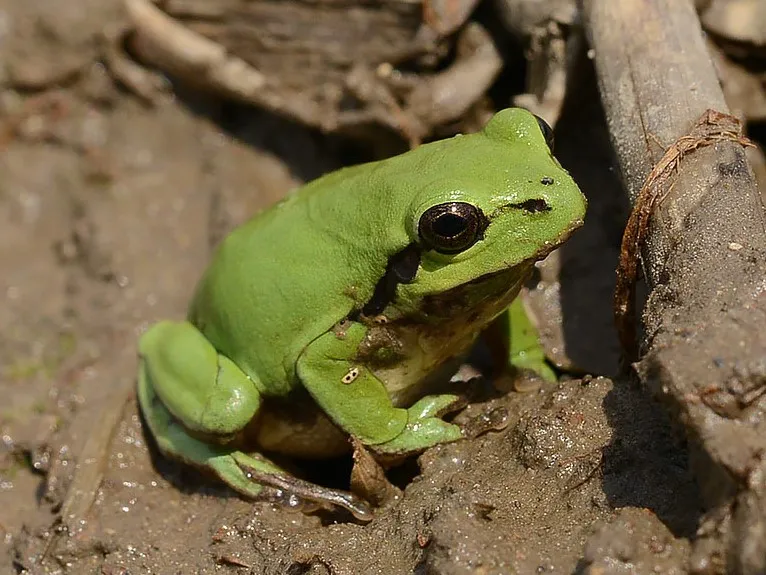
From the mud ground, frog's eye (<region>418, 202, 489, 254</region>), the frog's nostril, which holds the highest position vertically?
the frog's nostril

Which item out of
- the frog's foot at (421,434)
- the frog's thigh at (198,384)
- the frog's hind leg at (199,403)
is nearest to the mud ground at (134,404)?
the frog's foot at (421,434)

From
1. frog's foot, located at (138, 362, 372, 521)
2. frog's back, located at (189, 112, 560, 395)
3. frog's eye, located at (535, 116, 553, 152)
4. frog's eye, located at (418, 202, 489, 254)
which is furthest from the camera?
frog's foot, located at (138, 362, 372, 521)

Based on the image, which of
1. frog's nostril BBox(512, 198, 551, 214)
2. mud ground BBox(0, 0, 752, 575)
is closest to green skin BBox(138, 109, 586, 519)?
frog's nostril BBox(512, 198, 551, 214)

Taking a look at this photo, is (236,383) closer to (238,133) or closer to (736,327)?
(736,327)

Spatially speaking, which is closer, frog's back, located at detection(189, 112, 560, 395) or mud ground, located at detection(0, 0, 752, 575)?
mud ground, located at detection(0, 0, 752, 575)

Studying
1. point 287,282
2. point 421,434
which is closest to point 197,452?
point 287,282

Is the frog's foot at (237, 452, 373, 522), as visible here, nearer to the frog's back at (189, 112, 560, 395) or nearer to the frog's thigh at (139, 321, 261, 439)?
the frog's thigh at (139, 321, 261, 439)

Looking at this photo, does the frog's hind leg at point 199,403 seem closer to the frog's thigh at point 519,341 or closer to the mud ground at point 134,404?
the mud ground at point 134,404

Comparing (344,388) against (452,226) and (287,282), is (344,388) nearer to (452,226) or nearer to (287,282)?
(287,282)
